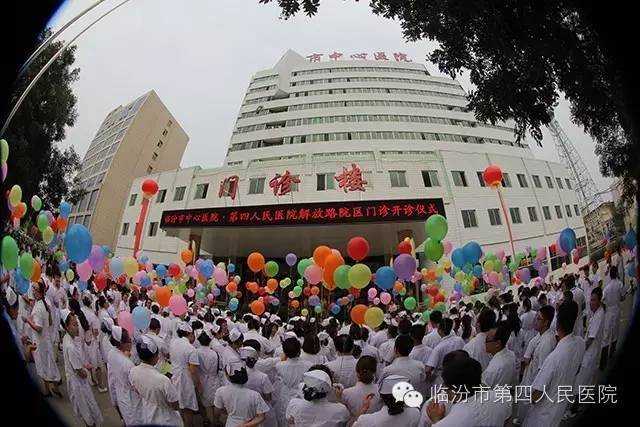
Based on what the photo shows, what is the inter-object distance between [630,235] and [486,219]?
3.44ft

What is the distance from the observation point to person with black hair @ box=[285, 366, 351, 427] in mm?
2398

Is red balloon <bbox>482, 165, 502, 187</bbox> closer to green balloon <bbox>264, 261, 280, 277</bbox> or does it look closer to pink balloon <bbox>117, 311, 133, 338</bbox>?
green balloon <bbox>264, 261, 280, 277</bbox>

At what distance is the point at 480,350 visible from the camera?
11.1 feet

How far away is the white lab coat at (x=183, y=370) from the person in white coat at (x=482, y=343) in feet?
8.05

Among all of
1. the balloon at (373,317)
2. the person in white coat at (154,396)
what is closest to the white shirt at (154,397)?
the person in white coat at (154,396)

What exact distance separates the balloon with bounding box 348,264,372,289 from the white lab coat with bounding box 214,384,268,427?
1.44 meters

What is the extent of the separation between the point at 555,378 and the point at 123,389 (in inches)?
112

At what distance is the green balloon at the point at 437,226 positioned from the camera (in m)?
3.20

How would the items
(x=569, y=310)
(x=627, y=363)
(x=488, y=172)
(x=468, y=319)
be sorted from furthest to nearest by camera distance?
(x=468, y=319) → (x=488, y=172) → (x=569, y=310) → (x=627, y=363)

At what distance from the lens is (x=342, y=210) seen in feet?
11.5

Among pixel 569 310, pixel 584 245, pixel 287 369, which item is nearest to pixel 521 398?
pixel 569 310

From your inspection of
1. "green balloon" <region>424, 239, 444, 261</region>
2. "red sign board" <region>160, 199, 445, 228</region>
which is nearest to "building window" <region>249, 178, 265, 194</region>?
"red sign board" <region>160, 199, 445, 228</region>

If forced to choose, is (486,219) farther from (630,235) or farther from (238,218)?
(238,218)

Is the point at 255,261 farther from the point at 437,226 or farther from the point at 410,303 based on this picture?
the point at 410,303
